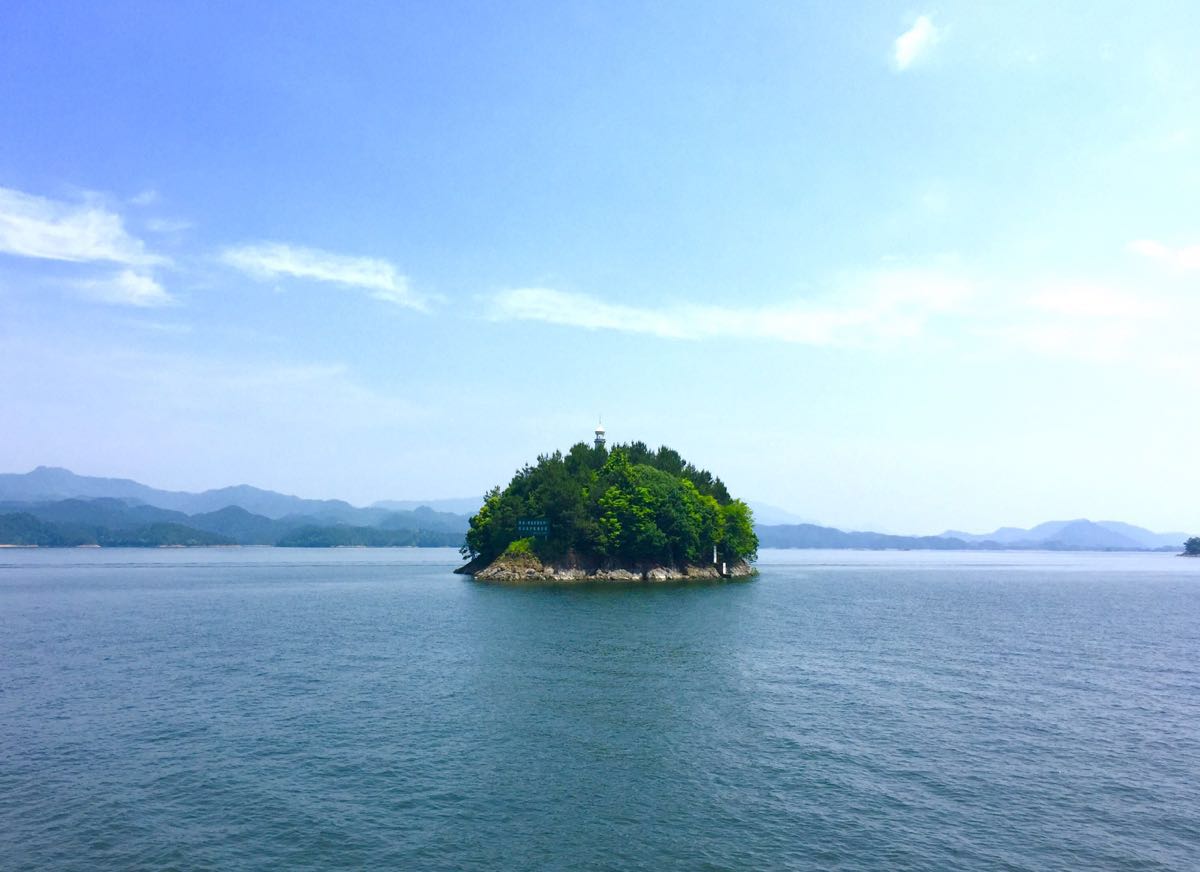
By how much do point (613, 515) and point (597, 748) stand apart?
11860 centimetres

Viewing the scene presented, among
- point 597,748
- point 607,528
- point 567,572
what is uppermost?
point 607,528

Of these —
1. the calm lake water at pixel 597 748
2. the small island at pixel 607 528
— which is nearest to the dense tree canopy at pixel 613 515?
the small island at pixel 607 528

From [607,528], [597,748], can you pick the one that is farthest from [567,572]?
[597,748]

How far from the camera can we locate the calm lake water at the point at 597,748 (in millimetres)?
29219

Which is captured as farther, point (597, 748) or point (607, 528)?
point (607, 528)

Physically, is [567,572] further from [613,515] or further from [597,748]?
[597,748]

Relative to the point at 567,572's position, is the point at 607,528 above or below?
above

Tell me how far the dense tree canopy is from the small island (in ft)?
0.76

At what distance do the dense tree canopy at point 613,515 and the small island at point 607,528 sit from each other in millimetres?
233

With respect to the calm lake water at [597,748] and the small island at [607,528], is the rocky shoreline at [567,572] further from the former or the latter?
the calm lake water at [597,748]

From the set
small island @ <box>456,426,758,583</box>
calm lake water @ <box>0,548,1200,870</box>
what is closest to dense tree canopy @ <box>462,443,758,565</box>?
small island @ <box>456,426,758,583</box>

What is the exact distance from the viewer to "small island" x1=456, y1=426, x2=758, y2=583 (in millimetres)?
160750

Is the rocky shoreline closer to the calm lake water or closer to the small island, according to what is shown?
the small island

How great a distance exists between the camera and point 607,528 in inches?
6309
